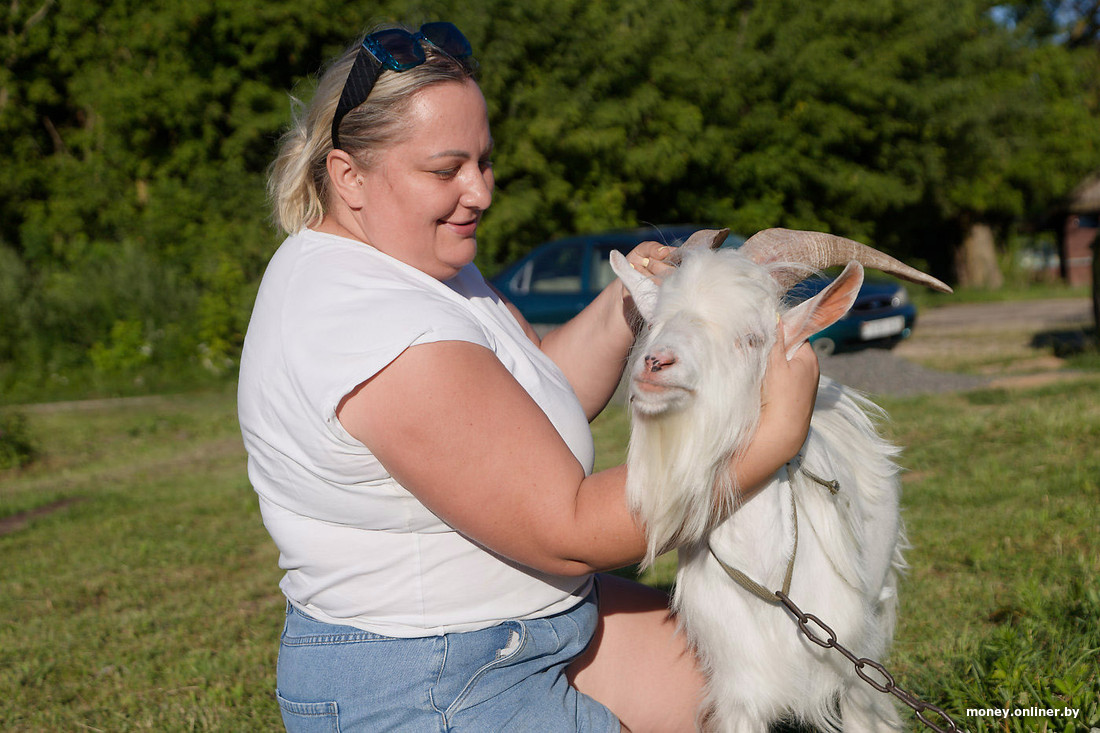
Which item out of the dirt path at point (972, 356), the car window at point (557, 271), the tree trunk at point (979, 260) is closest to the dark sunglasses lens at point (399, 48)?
the dirt path at point (972, 356)

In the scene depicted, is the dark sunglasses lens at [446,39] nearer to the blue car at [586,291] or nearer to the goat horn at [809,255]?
the goat horn at [809,255]

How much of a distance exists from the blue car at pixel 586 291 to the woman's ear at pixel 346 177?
795 cm

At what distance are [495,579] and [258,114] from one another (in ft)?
51.1

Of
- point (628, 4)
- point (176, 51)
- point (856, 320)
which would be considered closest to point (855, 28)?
point (628, 4)

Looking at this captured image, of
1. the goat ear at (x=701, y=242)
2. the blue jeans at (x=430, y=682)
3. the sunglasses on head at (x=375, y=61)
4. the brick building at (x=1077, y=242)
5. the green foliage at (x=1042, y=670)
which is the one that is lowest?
the brick building at (x=1077, y=242)

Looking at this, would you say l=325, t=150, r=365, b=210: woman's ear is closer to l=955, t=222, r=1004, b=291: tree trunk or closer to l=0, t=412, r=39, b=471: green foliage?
l=0, t=412, r=39, b=471: green foliage

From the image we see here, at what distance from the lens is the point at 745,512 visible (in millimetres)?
2076

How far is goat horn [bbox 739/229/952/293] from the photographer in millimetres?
2109

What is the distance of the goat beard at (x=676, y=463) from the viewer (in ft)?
5.87

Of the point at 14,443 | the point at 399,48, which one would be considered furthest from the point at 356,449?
the point at 14,443

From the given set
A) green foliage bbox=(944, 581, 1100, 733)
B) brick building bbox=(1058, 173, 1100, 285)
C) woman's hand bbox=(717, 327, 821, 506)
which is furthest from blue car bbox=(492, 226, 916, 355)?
brick building bbox=(1058, 173, 1100, 285)

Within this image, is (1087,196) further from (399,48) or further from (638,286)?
(399,48)

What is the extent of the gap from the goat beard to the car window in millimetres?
8635

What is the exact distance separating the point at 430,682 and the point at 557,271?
9.06 metres
